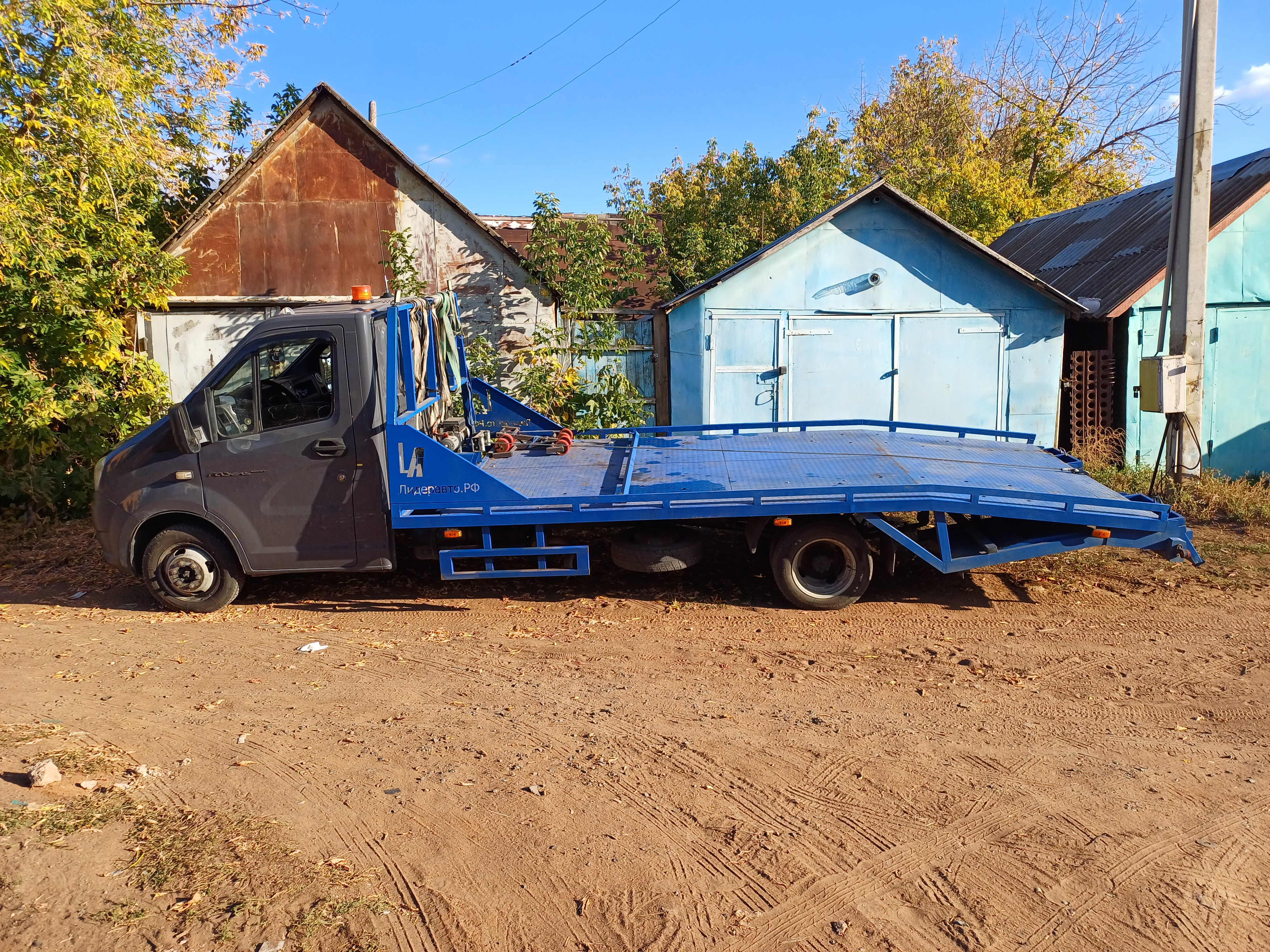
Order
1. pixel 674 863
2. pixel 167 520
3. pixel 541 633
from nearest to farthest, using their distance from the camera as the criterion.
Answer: pixel 674 863 < pixel 541 633 < pixel 167 520

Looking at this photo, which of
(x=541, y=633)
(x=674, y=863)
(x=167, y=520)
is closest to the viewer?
(x=674, y=863)

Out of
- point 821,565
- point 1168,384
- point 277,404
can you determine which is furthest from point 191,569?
point 1168,384

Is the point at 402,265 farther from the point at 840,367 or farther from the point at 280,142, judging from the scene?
the point at 840,367

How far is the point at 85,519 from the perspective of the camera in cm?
1145

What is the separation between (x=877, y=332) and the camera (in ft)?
43.4

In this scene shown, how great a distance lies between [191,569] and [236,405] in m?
1.43

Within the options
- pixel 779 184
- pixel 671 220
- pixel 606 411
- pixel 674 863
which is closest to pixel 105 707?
pixel 674 863

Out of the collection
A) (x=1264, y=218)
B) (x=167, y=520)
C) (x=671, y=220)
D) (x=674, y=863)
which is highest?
(x=671, y=220)

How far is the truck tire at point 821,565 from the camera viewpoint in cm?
726

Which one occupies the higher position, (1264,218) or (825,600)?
(1264,218)

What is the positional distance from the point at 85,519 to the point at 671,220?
528 inches

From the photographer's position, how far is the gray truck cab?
284 inches

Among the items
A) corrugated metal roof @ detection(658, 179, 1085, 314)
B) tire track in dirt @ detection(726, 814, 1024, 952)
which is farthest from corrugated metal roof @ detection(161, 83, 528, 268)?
tire track in dirt @ detection(726, 814, 1024, 952)

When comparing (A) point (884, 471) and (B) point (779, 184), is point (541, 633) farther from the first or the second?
(B) point (779, 184)
